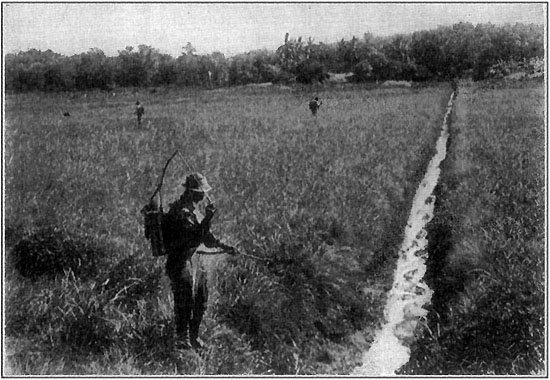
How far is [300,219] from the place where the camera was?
6.09 m

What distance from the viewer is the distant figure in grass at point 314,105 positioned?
7438 mm

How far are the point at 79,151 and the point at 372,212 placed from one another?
3831 millimetres

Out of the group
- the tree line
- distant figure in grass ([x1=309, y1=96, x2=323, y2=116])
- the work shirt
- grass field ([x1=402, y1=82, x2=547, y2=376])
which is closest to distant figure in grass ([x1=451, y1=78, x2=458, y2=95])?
grass field ([x1=402, y1=82, x2=547, y2=376])

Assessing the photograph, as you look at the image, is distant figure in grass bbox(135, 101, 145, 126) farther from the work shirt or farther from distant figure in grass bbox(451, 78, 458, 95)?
distant figure in grass bbox(451, 78, 458, 95)

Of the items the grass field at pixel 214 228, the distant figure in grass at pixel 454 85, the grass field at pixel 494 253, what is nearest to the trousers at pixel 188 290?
the grass field at pixel 214 228

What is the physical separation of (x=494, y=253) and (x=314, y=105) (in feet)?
11.2

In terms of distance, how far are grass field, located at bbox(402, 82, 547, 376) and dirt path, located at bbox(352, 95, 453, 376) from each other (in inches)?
6.1

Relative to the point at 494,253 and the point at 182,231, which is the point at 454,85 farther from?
the point at 182,231

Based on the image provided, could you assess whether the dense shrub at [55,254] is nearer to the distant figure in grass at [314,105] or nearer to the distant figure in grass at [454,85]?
the distant figure in grass at [314,105]

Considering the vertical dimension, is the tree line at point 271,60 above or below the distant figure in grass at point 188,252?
above

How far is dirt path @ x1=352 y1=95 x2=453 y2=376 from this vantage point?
5.12 meters

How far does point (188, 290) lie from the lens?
443cm

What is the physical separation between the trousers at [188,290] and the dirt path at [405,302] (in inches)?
69.7

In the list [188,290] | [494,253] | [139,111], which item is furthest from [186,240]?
[494,253]
